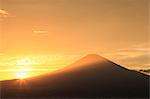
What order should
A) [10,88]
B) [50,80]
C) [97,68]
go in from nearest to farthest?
[10,88] → [50,80] → [97,68]

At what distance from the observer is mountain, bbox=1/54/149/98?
129 metres

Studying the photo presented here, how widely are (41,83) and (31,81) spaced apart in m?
3.49

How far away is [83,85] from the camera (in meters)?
156

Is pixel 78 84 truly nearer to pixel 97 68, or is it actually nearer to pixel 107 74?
pixel 107 74

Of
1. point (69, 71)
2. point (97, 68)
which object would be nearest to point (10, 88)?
point (69, 71)

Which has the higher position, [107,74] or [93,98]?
[107,74]

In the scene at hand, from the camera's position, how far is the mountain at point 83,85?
422 feet

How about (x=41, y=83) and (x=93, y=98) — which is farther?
(x=41, y=83)

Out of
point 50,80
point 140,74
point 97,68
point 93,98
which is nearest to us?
point 93,98

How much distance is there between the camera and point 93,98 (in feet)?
384

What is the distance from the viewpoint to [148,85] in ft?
486

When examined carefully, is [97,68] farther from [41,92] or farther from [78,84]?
[41,92]

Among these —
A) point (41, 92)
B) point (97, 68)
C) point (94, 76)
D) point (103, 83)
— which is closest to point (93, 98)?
point (41, 92)

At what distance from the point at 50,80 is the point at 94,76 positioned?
27.5 meters
